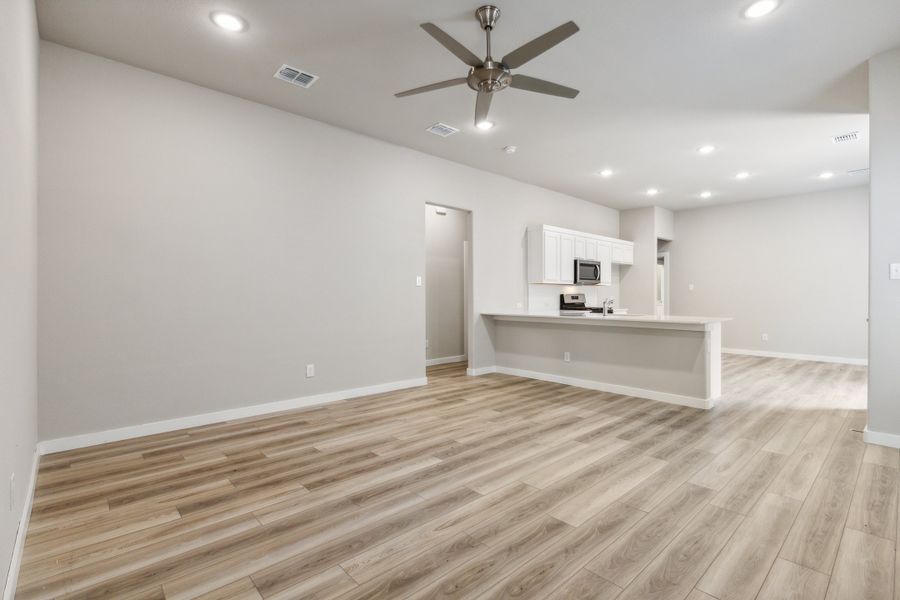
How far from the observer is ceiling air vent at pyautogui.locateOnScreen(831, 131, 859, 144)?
4.70 m

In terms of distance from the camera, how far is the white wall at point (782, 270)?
22.8 ft

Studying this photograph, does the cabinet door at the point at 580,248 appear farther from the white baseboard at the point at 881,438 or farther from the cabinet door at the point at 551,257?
the white baseboard at the point at 881,438

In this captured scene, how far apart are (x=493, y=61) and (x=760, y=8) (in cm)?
168

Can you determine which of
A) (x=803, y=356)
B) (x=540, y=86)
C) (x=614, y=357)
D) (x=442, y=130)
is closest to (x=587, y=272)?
(x=614, y=357)

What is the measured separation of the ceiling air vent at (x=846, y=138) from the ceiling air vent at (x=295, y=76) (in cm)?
571

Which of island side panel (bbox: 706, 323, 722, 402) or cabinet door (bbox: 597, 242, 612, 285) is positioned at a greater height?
cabinet door (bbox: 597, 242, 612, 285)

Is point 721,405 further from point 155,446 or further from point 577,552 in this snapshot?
point 155,446

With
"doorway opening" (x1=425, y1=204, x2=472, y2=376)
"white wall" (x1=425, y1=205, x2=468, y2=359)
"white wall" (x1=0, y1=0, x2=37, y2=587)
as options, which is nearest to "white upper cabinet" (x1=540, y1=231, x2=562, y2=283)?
"doorway opening" (x1=425, y1=204, x2=472, y2=376)

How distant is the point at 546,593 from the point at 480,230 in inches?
193

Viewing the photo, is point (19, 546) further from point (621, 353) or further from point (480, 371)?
point (621, 353)

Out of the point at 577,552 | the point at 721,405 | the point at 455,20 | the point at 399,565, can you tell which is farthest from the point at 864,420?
the point at 455,20

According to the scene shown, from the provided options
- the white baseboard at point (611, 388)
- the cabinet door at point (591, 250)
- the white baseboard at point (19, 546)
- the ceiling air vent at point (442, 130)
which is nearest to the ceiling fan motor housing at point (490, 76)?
the ceiling air vent at point (442, 130)

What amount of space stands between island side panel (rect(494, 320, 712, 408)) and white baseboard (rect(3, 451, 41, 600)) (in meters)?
4.84

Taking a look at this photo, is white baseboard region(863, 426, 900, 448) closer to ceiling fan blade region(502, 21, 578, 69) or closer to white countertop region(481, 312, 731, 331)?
white countertop region(481, 312, 731, 331)
